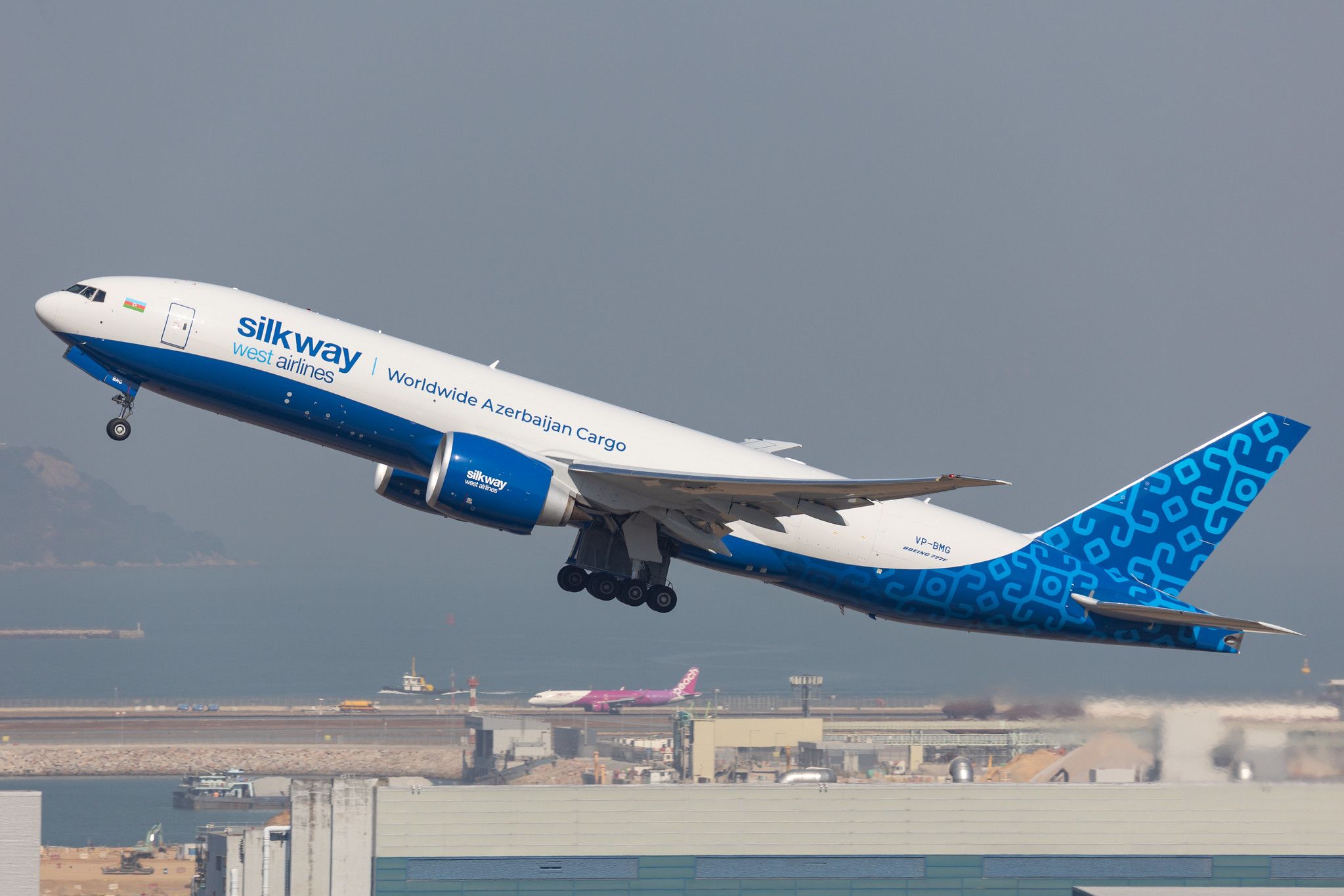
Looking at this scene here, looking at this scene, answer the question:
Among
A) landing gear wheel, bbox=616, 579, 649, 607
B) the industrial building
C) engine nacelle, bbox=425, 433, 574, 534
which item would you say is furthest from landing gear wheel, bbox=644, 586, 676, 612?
the industrial building

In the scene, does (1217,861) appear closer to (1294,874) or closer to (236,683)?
(1294,874)

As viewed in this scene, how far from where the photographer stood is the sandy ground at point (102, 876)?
61.7m

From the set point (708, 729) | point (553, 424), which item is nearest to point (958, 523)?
point (553, 424)

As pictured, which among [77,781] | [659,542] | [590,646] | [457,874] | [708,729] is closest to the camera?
[659,542]

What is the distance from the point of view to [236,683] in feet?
515

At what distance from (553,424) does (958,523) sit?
371 inches

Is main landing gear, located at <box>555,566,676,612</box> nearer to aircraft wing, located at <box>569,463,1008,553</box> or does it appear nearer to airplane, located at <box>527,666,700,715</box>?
aircraft wing, located at <box>569,463,1008,553</box>

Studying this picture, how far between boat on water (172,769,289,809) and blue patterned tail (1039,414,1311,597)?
58.8m

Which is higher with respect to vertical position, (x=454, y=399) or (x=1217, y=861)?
(x=454, y=399)

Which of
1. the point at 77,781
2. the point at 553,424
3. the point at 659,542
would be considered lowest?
the point at 77,781

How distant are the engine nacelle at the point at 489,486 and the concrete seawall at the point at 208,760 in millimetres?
49918

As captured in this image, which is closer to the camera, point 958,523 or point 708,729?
point 958,523

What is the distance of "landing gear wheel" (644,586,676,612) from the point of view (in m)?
32.9

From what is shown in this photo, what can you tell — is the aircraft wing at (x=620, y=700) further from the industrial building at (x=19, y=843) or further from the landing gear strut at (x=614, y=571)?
the landing gear strut at (x=614, y=571)
